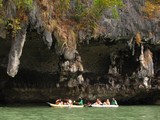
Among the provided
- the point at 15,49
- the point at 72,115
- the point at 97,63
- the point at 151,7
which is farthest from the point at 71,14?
the point at 72,115

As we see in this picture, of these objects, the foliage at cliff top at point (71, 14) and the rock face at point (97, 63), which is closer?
the foliage at cliff top at point (71, 14)

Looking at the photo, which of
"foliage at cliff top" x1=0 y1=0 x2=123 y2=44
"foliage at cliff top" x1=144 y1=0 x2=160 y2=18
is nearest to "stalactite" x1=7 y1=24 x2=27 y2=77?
"foliage at cliff top" x1=0 y1=0 x2=123 y2=44

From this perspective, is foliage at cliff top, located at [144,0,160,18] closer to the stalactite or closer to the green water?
the green water

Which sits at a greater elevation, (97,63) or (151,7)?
(151,7)

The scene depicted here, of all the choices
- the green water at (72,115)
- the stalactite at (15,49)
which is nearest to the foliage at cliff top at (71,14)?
the stalactite at (15,49)

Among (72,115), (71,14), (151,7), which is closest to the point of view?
(72,115)

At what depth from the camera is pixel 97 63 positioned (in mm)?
30062

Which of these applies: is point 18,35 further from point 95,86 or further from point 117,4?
point 95,86

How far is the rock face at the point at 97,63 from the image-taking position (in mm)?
26281

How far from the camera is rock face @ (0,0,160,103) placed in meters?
26.3

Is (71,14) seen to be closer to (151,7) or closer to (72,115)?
(151,7)

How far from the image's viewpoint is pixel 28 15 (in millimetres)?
22516

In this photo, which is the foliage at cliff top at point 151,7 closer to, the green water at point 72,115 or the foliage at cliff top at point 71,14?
the foliage at cliff top at point 71,14

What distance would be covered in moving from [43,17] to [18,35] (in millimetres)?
1790
